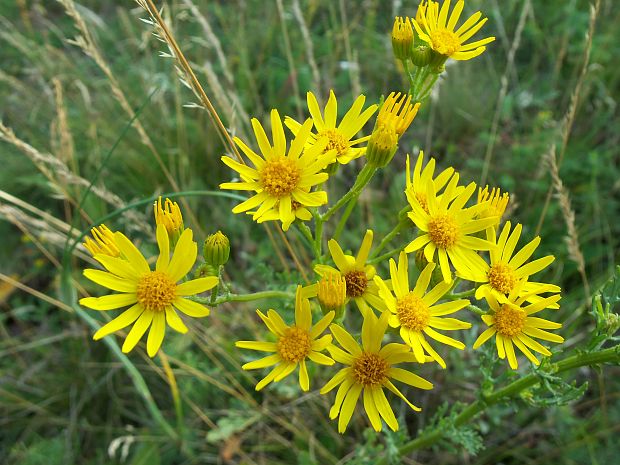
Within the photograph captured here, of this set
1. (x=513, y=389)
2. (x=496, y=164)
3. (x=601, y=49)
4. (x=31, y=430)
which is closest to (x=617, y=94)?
(x=601, y=49)

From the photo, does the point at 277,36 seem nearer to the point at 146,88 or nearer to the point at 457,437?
the point at 146,88

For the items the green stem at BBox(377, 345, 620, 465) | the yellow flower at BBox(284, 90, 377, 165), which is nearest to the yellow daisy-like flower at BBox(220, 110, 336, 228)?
the yellow flower at BBox(284, 90, 377, 165)

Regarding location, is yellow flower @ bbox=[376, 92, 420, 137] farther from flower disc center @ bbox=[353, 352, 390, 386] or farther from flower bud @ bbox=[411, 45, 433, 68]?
flower disc center @ bbox=[353, 352, 390, 386]

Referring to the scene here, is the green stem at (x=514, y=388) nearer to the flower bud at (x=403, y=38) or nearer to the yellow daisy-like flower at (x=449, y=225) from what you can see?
the yellow daisy-like flower at (x=449, y=225)

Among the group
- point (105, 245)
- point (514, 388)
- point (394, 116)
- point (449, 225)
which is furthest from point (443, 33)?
point (105, 245)

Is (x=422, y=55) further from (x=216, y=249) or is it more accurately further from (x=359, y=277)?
(x=216, y=249)
